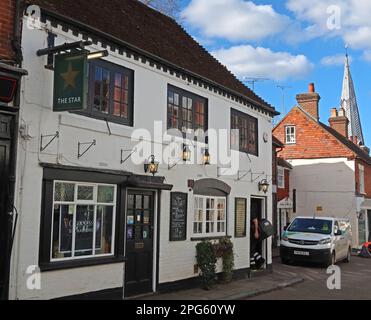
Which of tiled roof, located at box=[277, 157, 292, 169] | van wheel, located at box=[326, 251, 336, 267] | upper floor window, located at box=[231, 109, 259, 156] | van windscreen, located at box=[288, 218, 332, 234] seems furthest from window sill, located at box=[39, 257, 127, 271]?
tiled roof, located at box=[277, 157, 292, 169]

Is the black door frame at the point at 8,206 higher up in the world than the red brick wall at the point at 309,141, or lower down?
lower down

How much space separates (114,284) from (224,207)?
495cm

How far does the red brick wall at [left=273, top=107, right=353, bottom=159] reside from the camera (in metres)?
29.3

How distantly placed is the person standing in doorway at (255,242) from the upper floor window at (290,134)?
1595 cm

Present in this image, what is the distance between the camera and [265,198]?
52.0 ft

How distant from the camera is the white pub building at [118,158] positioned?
7.90m

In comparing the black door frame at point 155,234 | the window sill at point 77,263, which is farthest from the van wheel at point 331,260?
the window sill at point 77,263

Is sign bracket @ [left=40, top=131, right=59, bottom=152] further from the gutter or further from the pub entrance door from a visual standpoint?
the pub entrance door

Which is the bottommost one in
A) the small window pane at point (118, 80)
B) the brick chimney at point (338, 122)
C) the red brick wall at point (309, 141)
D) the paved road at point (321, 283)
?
the paved road at point (321, 283)

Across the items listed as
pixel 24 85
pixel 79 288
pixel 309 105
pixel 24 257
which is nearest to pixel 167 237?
pixel 79 288

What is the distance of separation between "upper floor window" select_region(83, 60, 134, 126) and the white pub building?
24 mm

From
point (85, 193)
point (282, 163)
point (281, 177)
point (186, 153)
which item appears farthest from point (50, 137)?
point (282, 163)

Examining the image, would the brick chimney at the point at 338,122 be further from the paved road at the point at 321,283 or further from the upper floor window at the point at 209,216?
the upper floor window at the point at 209,216

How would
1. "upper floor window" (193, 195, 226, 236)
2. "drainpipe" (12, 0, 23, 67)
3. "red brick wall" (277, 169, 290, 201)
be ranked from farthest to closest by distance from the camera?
1. "red brick wall" (277, 169, 290, 201)
2. "upper floor window" (193, 195, 226, 236)
3. "drainpipe" (12, 0, 23, 67)
